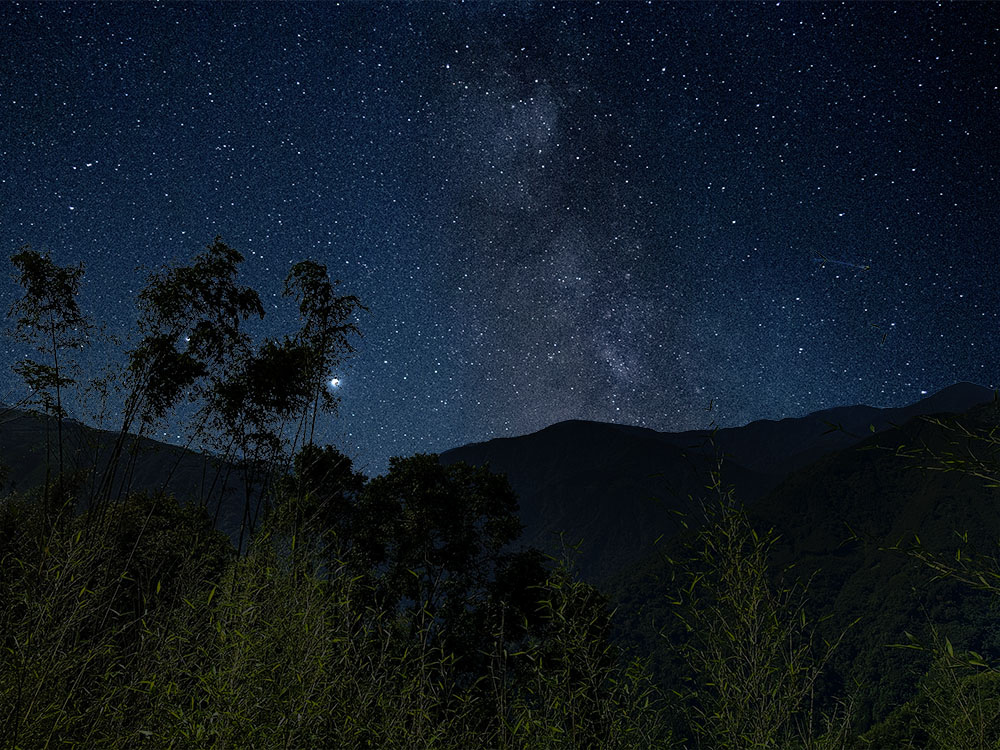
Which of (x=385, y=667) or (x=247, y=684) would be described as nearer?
(x=247, y=684)

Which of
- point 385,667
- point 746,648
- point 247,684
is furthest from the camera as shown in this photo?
point 385,667

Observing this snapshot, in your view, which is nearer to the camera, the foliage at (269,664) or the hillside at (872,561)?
the foliage at (269,664)

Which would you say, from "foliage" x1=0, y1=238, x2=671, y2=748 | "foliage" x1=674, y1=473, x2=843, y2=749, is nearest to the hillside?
"foliage" x1=0, y1=238, x2=671, y2=748

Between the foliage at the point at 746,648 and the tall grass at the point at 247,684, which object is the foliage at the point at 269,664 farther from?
the foliage at the point at 746,648

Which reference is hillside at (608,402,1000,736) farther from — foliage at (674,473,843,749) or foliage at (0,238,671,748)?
foliage at (674,473,843,749)

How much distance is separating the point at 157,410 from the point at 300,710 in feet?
34.2

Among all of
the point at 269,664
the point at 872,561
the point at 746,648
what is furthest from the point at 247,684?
the point at 872,561

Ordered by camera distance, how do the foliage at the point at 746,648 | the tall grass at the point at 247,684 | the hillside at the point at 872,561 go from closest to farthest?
the tall grass at the point at 247,684, the foliage at the point at 746,648, the hillside at the point at 872,561

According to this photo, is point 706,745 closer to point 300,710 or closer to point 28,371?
point 300,710

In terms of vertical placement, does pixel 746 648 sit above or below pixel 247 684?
above

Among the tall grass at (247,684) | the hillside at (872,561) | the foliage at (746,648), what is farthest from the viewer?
the hillside at (872,561)

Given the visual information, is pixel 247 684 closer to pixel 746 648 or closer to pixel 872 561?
pixel 746 648

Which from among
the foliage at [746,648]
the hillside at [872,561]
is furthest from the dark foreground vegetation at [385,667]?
the hillside at [872,561]

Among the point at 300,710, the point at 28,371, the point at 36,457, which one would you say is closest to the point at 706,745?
the point at 300,710
